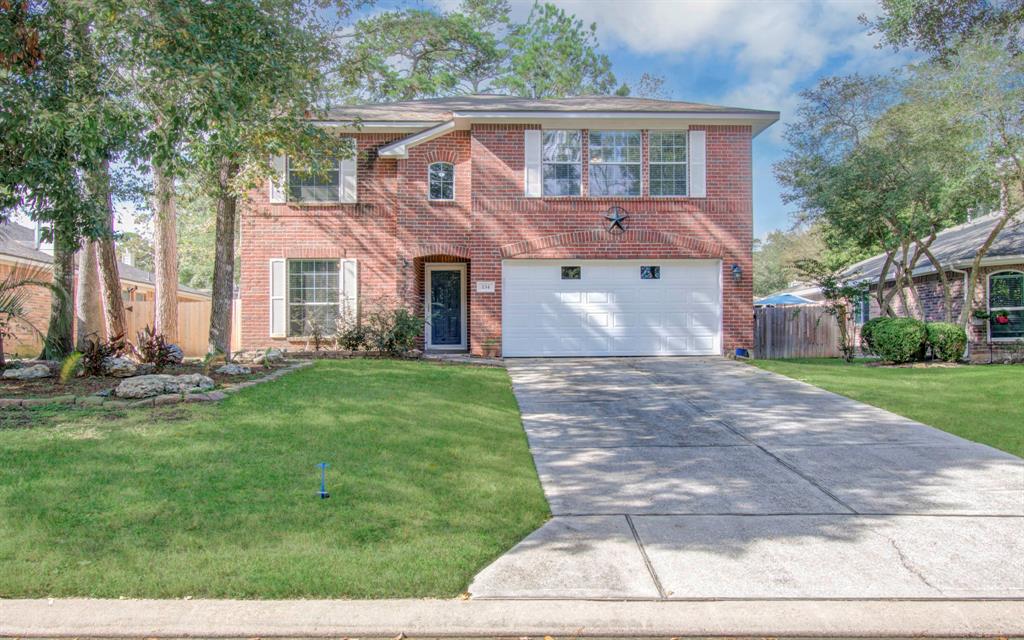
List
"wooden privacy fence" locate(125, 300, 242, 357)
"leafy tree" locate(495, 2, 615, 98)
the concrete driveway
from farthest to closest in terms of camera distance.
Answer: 1. "leafy tree" locate(495, 2, 615, 98)
2. "wooden privacy fence" locate(125, 300, 242, 357)
3. the concrete driveway

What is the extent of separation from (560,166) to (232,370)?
8576 millimetres

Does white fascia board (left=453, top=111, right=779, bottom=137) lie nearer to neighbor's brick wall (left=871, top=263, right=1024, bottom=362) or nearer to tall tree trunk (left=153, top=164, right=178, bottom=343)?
tall tree trunk (left=153, top=164, right=178, bottom=343)

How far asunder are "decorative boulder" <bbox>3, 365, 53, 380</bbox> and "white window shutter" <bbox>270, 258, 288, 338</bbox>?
6.65 metres

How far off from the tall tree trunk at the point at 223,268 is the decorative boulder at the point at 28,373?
10.5ft

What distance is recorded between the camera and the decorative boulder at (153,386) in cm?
809

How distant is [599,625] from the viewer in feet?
11.6

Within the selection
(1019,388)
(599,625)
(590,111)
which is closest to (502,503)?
(599,625)

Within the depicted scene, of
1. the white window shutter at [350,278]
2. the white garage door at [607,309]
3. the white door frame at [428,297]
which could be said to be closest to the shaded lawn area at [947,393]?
the white garage door at [607,309]

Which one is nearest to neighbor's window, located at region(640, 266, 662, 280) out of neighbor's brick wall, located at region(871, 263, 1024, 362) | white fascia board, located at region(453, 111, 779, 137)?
white fascia board, located at region(453, 111, 779, 137)

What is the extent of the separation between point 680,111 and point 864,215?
5548mm

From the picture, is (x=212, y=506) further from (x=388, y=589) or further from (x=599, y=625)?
(x=599, y=625)

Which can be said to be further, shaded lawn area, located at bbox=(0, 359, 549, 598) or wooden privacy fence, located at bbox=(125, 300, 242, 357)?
wooden privacy fence, located at bbox=(125, 300, 242, 357)

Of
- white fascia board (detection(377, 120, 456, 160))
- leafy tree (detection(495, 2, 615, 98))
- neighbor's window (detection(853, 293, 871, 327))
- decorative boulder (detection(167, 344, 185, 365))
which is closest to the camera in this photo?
decorative boulder (detection(167, 344, 185, 365))

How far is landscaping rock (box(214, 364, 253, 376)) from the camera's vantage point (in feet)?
34.1
